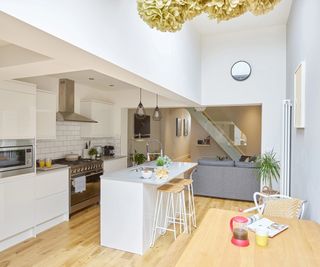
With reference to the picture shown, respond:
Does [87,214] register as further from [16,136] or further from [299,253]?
[299,253]

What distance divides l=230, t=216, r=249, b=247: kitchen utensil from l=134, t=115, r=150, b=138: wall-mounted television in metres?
5.47

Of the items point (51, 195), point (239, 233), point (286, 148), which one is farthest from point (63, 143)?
point (239, 233)

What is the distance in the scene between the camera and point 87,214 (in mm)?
4273

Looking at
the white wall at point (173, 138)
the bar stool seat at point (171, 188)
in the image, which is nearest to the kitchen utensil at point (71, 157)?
the bar stool seat at point (171, 188)

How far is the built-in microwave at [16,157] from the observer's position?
9.74 feet

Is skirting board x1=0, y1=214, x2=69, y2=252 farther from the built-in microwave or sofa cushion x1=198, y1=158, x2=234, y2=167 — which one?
sofa cushion x1=198, y1=158, x2=234, y2=167

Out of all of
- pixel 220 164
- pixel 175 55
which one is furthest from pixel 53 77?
pixel 220 164

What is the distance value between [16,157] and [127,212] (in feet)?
5.45

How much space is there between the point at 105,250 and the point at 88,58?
93.7 inches

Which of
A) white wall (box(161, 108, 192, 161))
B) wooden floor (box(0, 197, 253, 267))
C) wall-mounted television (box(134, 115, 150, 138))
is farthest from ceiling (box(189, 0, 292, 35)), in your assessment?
white wall (box(161, 108, 192, 161))

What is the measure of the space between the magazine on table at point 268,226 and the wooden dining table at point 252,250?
0.03m

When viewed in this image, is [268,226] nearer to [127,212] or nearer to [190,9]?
[190,9]

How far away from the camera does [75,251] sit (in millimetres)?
2971

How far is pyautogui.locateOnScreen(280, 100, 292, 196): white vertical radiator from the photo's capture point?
3264mm
